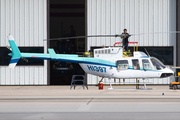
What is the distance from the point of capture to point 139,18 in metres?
23.4

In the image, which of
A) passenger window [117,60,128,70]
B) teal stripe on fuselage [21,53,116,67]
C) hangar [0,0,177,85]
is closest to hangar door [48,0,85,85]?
hangar [0,0,177,85]

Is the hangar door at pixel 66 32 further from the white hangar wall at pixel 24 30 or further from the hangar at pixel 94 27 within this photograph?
the white hangar wall at pixel 24 30

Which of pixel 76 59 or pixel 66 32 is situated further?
pixel 66 32

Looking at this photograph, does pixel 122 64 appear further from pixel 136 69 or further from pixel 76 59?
pixel 76 59

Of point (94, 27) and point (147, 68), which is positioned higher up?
point (94, 27)

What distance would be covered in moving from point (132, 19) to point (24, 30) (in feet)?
27.6

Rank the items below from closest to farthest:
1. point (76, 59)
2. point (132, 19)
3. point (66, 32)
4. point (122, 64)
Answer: point (122, 64) → point (76, 59) → point (132, 19) → point (66, 32)

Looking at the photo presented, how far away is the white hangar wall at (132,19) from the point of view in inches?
920

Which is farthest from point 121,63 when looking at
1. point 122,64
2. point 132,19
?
point 132,19

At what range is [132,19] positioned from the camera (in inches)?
922

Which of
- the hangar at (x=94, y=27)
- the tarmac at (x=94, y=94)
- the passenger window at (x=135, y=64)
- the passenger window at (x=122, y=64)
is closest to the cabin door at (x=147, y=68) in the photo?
the passenger window at (x=135, y=64)

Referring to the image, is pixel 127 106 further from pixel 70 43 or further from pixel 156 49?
pixel 70 43

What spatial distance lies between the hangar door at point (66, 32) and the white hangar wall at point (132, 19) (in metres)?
2.30

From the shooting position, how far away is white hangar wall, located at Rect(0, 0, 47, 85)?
23.5 meters
